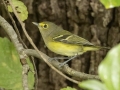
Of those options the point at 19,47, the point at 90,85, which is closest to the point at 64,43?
the point at 19,47

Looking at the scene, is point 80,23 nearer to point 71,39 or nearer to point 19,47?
point 71,39

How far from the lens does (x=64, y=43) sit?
245cm

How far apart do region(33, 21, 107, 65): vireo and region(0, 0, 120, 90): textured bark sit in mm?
124

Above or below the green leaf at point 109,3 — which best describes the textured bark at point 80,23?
below

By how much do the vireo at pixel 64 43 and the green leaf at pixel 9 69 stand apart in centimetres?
38

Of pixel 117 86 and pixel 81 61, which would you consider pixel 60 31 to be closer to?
pixel 81 61

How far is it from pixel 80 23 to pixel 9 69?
80 centimetres

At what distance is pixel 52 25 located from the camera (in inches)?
102

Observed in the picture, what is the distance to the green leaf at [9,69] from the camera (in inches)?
78.8

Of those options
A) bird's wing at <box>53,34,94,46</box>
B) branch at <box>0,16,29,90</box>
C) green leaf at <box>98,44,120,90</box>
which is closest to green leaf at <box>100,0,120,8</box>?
green leaf at <box>98,44,120,90</box>

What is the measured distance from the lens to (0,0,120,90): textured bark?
2.41m

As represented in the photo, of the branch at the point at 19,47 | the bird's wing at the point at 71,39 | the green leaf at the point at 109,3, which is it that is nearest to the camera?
the green leaf at the point at 109,3

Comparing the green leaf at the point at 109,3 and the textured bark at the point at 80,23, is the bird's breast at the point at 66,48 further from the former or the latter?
the green leaf at the point at 109,3

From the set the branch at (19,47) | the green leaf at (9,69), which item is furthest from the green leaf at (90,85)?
the green leaf at (9,69)
